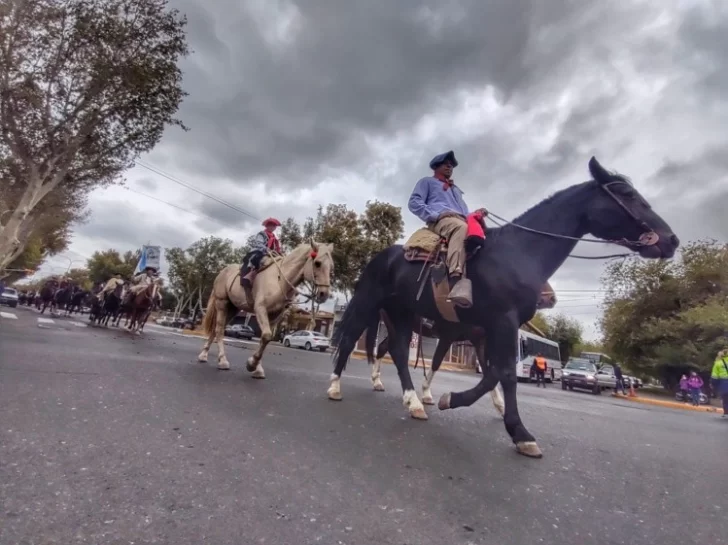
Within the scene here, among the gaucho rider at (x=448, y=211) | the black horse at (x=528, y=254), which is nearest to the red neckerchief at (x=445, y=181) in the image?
the gaucho rider at (x=448, y=211)

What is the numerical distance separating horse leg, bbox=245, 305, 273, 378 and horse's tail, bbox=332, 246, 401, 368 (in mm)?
1281

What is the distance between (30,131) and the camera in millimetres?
15266

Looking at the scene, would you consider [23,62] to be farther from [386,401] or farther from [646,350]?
[646,350]

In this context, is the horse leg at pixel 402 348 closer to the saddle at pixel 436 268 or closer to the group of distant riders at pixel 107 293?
the saddle at pixel 436 268

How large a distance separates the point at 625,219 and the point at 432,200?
1.94 meters

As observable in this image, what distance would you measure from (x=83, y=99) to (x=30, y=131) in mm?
2207

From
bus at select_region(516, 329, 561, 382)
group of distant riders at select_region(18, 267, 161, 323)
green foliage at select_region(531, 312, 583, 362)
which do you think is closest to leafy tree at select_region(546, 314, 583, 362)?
green foliage at select_region(531, 312, 583, 362)

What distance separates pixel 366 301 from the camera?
5473 mm

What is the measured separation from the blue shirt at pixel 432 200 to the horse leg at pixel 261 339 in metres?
2.91

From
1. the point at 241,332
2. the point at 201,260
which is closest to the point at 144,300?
the point at 241,332

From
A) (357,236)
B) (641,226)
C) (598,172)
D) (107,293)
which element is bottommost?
(107,293)

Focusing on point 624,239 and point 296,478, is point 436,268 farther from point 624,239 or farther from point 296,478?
point 296,478

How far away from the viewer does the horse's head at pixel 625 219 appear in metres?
3.75

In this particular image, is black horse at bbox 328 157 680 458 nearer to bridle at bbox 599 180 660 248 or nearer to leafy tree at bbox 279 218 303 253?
bridle at bbox 599 180 660 248
